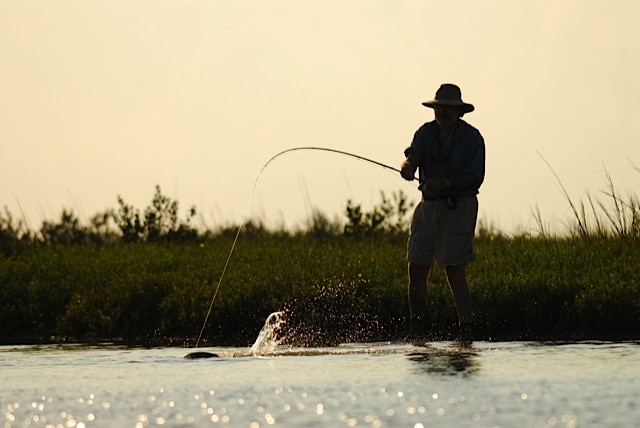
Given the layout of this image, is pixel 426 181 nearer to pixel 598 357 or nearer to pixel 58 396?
pixel 598 357

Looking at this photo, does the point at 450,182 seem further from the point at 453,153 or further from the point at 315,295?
the point at 315,295

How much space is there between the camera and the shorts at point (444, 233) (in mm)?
11312

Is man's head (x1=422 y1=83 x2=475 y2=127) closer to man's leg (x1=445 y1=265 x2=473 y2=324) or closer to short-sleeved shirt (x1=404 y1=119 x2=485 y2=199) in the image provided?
short-sleeved shirt (x1=404 y1=119 x2=485 y2=199)

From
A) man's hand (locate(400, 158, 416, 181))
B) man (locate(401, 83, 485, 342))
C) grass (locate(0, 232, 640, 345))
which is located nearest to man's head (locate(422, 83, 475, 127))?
man (locate(401, 83, 485, 342))

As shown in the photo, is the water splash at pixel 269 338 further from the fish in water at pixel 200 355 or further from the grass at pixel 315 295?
the fish in water at pixel 200 355

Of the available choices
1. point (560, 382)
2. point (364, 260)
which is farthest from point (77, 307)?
point (560, 382)

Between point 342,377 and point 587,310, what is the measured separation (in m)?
3.84

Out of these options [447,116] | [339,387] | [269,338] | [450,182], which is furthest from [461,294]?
[339,387]

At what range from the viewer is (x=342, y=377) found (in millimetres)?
8891

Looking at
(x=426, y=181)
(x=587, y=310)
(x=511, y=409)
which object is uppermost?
(x=426, y=181)

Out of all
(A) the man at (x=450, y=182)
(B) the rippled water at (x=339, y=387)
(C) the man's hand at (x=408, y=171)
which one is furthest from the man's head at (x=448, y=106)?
→ (B) the rippled water at (x=339, y=387)

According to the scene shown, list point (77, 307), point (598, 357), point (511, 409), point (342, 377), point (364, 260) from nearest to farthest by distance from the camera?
point (511, 409)
point (342, 377)
point (598, 357)
point (77, 307)
point (364, 260)

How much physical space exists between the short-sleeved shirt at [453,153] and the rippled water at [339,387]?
4.42ft

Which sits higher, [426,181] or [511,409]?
[426,181]
